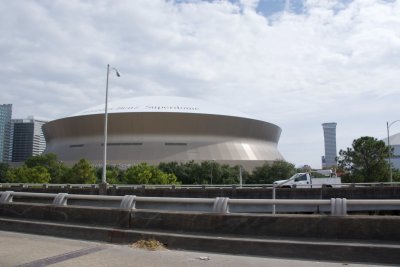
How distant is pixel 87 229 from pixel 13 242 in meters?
1.66

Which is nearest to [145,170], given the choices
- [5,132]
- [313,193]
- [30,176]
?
[30,176]

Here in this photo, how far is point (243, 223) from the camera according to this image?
30.9 ft

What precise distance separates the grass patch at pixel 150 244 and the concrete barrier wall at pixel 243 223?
567 mm

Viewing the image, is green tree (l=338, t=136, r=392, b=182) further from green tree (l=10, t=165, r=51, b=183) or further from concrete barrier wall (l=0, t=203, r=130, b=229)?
concrete barrier wall (l=0, t=203, r=130, b=229)

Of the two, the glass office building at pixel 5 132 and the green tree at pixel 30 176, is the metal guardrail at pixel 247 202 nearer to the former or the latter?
the green tree at pixel 30 176

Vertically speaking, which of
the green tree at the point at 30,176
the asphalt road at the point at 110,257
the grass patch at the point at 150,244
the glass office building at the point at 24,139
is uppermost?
the glass office building at the point at 24,139

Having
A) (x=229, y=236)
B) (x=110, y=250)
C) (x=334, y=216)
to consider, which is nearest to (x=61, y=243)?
(x=110, y=250)

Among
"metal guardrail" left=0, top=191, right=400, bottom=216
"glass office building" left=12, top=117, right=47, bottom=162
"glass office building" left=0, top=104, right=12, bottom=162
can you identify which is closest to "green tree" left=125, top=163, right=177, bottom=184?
"metal guardrail" left=0, top=191, right=400, bottom=216

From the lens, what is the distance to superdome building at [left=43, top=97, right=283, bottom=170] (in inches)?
4377

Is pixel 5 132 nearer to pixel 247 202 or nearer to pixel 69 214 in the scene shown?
pixel 69 214

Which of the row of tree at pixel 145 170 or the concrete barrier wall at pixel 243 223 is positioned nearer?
the concrete barrier wall at pixel 243 223

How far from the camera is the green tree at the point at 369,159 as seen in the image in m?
57.4

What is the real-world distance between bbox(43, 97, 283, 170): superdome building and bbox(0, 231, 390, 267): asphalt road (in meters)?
98.2

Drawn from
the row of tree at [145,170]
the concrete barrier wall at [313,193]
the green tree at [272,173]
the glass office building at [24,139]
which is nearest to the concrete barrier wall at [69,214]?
the concrete barrier wall at [313,193]
